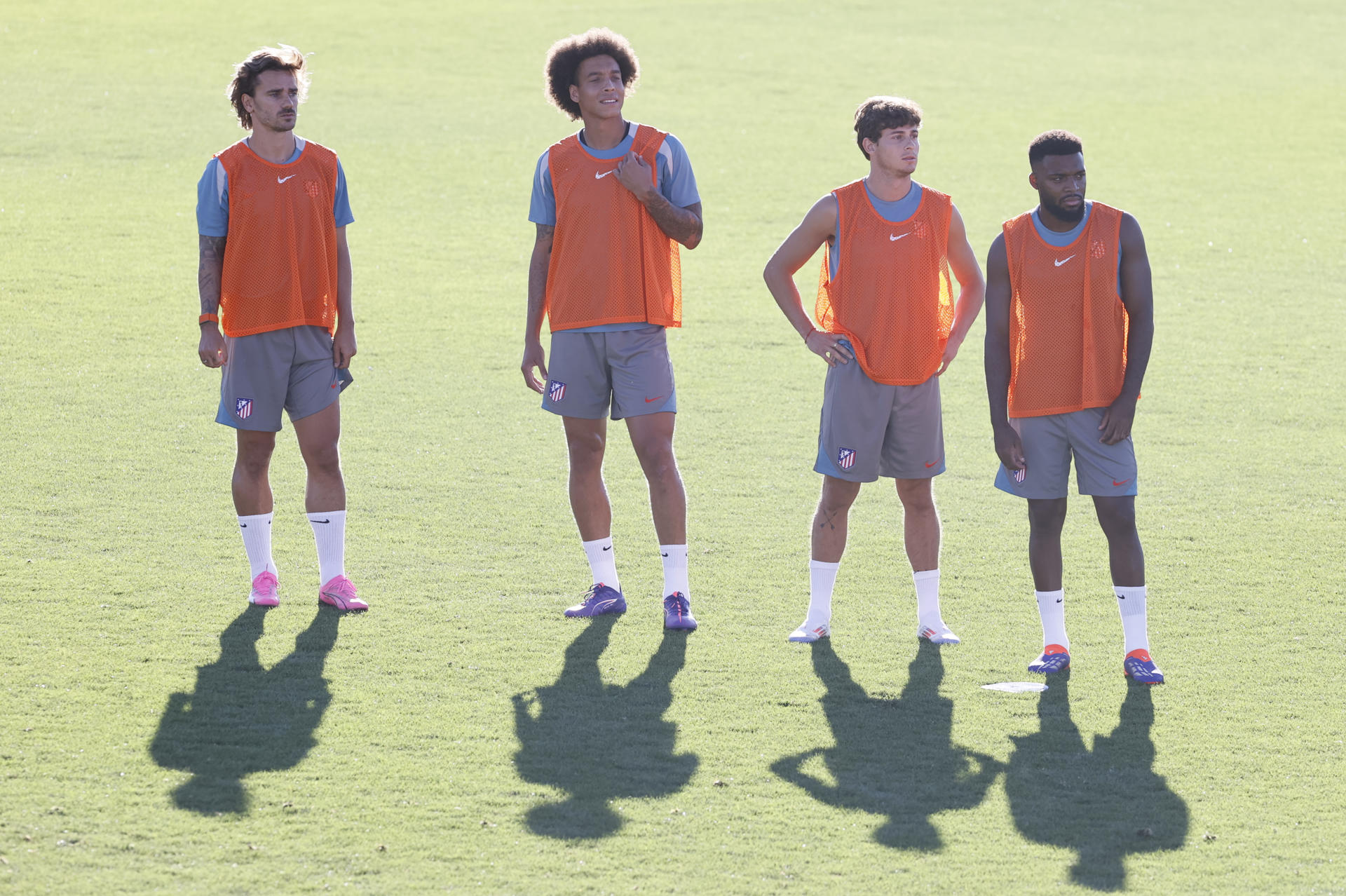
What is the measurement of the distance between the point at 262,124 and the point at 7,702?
2.25m

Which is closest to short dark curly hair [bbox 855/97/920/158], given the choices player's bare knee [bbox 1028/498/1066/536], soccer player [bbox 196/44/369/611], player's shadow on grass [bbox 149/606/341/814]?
player's bare knee [bbox 1028/498/1066/536]

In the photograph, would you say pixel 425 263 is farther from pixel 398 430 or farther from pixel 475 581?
pixel 475 581

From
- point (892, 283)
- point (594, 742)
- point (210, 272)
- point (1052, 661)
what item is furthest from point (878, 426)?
point (210, 272)

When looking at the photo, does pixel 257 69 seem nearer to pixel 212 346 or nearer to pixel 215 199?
pixel 215 199

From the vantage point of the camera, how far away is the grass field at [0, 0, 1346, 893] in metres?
4.14

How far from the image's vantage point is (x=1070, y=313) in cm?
525

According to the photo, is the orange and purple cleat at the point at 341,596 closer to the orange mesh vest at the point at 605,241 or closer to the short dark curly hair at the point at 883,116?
the orange mesh vest at the point at 605,241

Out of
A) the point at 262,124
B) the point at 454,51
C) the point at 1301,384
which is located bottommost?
the point at 1301,384

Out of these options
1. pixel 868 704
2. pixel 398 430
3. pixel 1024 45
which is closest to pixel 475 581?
pixel 868 704

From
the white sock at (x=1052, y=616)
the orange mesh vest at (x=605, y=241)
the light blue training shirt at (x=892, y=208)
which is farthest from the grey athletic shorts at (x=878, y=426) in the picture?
the orange mesh vest at (x=605, y=241)

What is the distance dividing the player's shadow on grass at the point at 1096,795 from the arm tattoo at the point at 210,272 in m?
3.28

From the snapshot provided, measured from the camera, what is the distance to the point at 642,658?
18.1 feet

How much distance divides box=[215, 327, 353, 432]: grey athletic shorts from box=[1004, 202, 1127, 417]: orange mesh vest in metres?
2.60

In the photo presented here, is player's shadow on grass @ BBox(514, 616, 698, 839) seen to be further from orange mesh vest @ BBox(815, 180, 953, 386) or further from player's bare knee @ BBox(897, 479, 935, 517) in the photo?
orange mesh vest @ BBox(815, 180, 953, 386)
